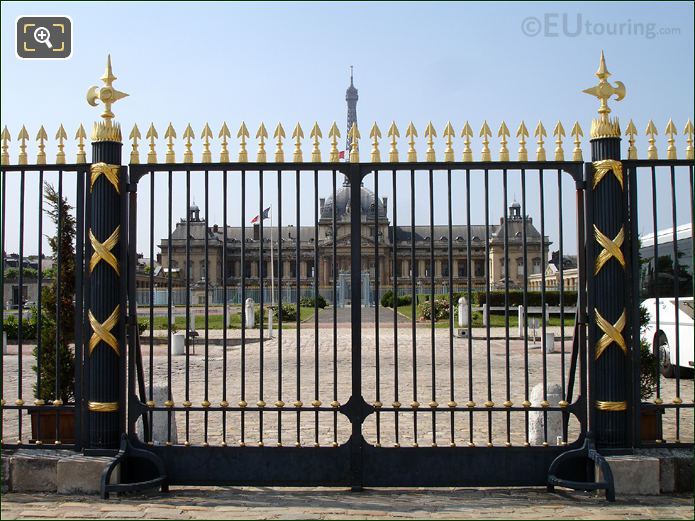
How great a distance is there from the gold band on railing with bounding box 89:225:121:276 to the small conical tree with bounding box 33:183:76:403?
685 millimetres

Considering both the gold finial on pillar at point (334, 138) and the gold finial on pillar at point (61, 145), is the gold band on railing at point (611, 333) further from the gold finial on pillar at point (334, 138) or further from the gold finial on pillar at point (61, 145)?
the gold finial on pillar at point (61, 145)

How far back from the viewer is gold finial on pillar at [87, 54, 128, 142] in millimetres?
5539

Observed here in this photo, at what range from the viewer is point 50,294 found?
22.0 ft

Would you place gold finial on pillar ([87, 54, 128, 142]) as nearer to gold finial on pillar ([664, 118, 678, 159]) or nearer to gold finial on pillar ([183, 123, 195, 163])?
gold finial on pillar ([183, 123, 195, 163])

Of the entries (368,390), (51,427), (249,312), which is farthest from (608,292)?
(249,312)

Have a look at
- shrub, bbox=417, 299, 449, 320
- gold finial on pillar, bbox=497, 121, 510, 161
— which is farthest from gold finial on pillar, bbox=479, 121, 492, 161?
shrub, bbox=417, 299, 449, 320

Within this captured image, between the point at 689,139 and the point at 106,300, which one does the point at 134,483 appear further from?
the point at 689,139

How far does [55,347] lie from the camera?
626cm

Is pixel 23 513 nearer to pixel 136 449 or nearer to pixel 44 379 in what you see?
pixel 136 449

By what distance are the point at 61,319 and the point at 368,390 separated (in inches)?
249

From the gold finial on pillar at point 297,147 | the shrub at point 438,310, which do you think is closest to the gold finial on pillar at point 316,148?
the gold finial on pillar at point 297,147

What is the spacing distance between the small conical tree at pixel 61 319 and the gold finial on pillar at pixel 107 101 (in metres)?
1.01

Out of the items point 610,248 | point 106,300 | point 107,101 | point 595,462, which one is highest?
point 107,101

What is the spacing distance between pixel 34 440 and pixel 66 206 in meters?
2.25
